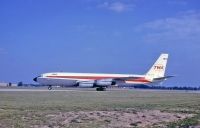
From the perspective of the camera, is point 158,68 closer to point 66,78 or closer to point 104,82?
point 104,82

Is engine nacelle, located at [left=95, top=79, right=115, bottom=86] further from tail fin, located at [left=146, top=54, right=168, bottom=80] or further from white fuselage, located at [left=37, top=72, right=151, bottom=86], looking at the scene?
tail fin, located at [left=146, top=54, right=168, bottom=80]

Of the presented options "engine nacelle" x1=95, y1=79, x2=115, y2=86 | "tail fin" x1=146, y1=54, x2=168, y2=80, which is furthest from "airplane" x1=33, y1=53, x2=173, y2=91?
"tail fin" x1=146, y1=54, x2=168, y2=80

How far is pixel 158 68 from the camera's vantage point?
366 ft

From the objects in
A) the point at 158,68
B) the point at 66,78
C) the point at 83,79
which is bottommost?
the point at 83,79

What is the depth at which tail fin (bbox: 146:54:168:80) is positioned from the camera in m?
110

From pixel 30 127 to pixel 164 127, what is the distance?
24.0ft

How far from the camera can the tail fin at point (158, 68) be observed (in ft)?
360

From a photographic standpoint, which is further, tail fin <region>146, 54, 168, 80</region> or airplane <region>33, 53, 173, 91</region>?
tail fin <region>146, 54, 168, 80</region>

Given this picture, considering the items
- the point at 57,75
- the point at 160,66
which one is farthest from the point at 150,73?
the point at 57,75

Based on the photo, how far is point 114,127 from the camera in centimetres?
2459

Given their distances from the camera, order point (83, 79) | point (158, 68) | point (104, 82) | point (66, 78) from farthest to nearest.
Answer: point (158, 68), point (83, 79), point (104, 82), point (66, 78)

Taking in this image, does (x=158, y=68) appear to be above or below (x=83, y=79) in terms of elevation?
above

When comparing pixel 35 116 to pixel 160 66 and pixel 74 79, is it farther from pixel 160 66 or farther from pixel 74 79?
pixel 160 66

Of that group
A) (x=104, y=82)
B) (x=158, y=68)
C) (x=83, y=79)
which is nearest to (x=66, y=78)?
(x=83, y=79)
